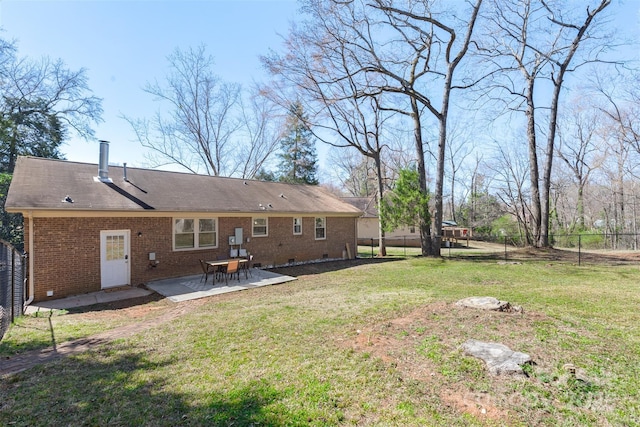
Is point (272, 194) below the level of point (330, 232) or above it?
above

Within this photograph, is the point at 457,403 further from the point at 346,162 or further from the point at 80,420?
the point at 346,162

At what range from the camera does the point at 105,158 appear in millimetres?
11055

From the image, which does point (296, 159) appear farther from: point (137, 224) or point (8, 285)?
point (8, 285)

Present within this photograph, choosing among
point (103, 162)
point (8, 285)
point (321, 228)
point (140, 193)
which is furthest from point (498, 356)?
point (103, 162)

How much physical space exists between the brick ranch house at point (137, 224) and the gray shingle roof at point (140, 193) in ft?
0.09

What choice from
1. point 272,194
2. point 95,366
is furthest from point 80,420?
point 272,194

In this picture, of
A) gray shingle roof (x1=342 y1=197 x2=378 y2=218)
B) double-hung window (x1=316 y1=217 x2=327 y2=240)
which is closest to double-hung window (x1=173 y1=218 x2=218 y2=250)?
double-hung window (x1=316 y1=217 x2=327 y2=240)

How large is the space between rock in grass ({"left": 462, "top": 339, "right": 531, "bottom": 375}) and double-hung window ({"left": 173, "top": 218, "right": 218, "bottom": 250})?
9.93 m

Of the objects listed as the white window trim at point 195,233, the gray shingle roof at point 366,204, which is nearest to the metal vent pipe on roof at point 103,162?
the white window trim at point 195,233

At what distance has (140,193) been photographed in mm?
11117

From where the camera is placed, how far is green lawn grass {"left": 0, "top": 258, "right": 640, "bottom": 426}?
302cm

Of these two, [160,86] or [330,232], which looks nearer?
[330,232]

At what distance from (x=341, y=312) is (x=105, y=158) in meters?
10.1

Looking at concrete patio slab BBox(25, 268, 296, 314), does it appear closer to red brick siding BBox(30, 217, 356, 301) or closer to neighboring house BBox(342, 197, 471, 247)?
red brick siding BBox(30, 217, 356, 301)
